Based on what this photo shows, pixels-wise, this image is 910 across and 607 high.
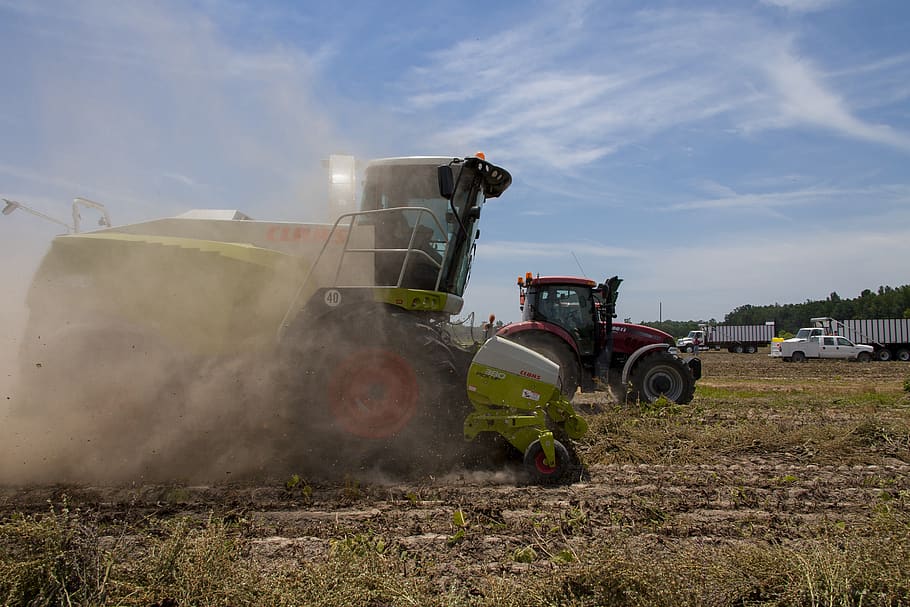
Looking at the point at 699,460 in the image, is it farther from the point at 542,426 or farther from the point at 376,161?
the point at 376,161

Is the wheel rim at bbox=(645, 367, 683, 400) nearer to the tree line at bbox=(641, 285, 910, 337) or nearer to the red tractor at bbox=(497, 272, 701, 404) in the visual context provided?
the red tractor at bbox=(497, 272, 701, 404)

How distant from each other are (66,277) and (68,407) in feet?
4.44

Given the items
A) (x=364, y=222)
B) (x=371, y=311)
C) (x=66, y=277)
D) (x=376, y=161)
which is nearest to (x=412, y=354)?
(x=371, y=311)

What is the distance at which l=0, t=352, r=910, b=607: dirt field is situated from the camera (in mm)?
2928

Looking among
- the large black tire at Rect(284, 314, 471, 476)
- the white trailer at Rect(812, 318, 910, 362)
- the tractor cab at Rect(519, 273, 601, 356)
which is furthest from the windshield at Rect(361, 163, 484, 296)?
the white trailer at Rect(812, 318, 910, 362)

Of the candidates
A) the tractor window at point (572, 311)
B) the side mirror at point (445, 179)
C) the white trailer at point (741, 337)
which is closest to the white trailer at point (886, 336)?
the white trailer at point (741, 337)

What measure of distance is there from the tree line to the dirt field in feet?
265

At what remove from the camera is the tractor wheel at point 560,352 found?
35.0 ft

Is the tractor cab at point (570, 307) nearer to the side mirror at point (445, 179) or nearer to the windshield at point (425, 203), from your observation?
the windshield at point (425, 203)

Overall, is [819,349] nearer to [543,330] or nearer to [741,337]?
[741,337]

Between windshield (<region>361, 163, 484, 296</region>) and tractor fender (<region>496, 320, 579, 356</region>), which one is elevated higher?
windshield (<region>361, 163, 484, 296</region>)

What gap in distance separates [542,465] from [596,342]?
6177 mm

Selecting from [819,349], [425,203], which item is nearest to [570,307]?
[425,203]

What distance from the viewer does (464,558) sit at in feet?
12.1
